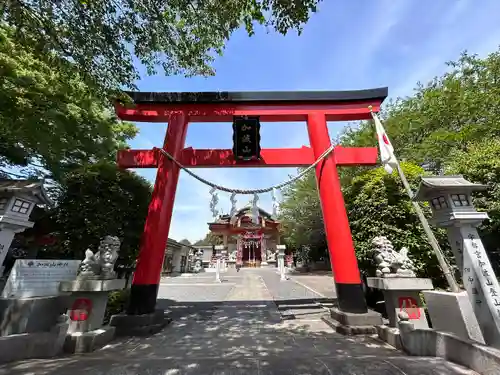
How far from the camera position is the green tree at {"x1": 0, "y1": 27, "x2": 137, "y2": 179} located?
21.5 ft

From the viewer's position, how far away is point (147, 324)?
5.80m

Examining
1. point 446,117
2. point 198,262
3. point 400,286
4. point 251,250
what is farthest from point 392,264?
point 251,250

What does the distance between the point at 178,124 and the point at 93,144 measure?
522 cm

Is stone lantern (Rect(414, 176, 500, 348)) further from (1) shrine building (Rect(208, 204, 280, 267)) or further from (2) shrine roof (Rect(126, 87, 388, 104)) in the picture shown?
(1) shrine building (Rect(208, 204, 280, 267))

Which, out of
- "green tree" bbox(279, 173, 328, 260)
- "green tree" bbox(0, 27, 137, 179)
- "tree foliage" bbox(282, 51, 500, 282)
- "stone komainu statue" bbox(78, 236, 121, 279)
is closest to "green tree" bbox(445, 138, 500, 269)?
"tree foliage" bbox(282, 51, 500, 282)

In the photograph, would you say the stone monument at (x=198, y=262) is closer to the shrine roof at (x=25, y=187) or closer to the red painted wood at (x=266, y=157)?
the red painted wood at (x=266, y=157)

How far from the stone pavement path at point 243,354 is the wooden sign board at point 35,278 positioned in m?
1.79

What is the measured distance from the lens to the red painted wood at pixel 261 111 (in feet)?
24.8

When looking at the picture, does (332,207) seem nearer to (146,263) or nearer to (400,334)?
(400,334)

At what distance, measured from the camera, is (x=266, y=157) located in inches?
299

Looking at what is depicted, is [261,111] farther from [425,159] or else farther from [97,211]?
[425,159]

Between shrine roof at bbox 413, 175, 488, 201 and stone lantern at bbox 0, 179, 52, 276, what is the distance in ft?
20.8

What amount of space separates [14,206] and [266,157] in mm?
5604

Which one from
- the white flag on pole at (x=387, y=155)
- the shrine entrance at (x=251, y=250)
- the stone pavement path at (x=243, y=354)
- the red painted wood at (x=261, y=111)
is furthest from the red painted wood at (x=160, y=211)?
the shrine entrance at (x=251, y=250)
